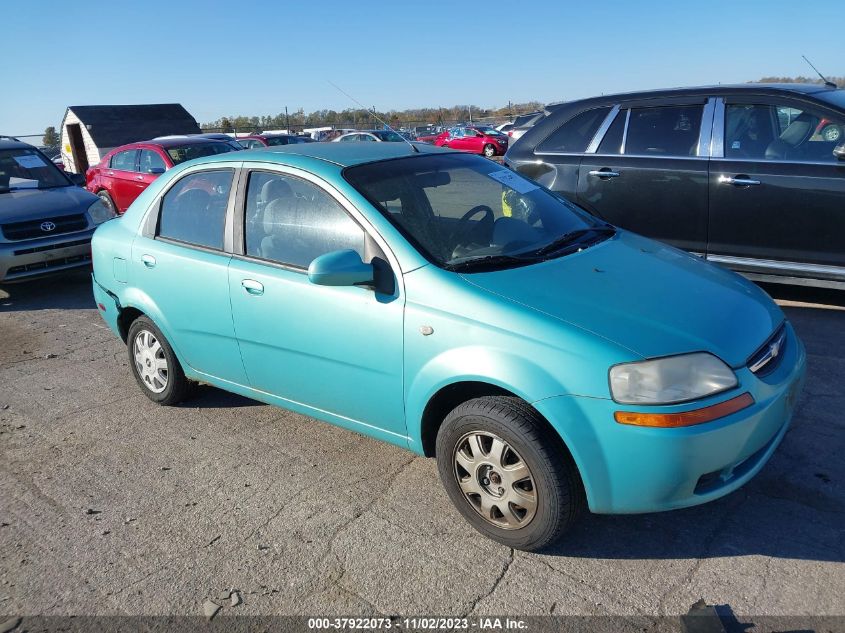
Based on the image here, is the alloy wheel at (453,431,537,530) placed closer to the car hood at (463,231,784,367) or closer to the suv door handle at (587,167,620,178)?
the car hood at (463,231,784,367)

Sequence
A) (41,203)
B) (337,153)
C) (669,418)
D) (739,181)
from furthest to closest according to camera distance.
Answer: (41,203)
(739,181)
(337,153)
(669,418)

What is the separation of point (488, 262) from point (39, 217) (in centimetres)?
648

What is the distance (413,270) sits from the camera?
307cm

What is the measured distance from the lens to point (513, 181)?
13.4 ft

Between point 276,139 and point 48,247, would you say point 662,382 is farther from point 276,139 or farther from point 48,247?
point 276,139

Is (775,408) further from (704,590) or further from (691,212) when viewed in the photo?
(691,212)

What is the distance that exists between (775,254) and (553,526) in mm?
3786

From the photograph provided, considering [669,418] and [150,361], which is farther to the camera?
[150,361]

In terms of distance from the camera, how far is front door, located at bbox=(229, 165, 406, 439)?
125 inches

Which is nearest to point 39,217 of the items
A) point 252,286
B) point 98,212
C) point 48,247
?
point 48,247

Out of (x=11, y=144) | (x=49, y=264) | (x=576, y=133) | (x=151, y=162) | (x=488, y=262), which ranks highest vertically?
(x=576, y=133)

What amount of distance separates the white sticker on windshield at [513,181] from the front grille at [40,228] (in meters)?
5.88

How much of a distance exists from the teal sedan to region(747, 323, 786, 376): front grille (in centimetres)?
1

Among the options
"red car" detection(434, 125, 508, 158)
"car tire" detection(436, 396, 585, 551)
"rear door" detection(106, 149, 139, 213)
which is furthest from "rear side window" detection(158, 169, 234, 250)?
"red car" detection(434, 125, 508, 158)
